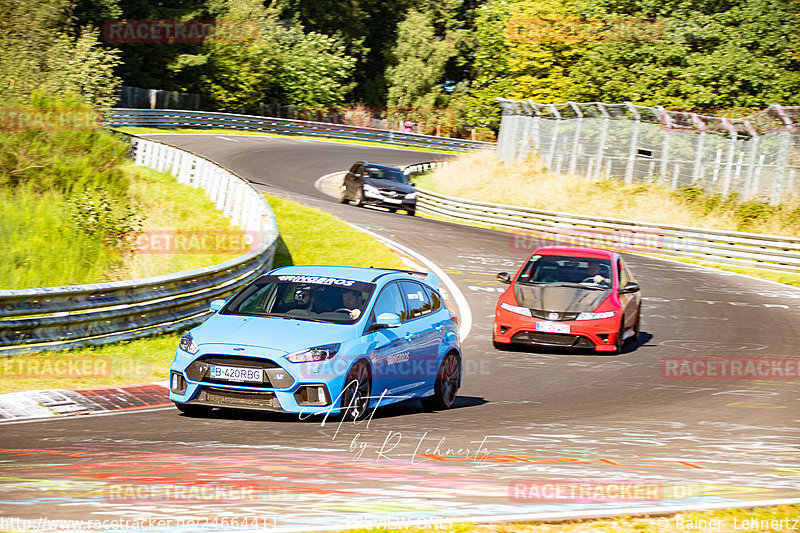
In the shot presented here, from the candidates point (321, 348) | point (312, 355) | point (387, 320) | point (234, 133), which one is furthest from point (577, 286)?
point (234, 133)

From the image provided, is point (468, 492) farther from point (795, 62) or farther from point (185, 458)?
point (795, 62)

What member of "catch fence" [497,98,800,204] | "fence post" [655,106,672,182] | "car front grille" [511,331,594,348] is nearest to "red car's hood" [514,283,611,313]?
"car front grille" [511,331,594,348]

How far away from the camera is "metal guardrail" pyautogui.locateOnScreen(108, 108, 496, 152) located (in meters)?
56.7

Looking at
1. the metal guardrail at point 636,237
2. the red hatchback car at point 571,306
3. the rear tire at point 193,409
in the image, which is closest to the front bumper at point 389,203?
the metal guardrail at point 636,237

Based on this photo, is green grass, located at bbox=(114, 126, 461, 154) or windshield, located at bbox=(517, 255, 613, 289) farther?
green grass, located at bbox=(114, 126, 461, 154)

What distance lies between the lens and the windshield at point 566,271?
1636 cm

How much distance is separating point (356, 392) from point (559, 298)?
703 cm

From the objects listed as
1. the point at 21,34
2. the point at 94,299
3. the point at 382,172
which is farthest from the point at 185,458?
the point at 21,34

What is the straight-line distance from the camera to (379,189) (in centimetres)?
3525

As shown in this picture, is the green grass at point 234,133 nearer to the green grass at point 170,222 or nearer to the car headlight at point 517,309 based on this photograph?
the green grass at point 170,222

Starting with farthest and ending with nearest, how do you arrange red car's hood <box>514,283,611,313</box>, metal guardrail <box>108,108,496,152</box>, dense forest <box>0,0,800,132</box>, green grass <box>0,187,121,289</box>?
metal guardrail <box>108,108,496,152</box>, dense forest <box>0,0,800,132</box>, green grass <box>0,187,121,289</box>, red car's hood <box>514,283,611,313</box>

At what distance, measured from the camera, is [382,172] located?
36.0 meters

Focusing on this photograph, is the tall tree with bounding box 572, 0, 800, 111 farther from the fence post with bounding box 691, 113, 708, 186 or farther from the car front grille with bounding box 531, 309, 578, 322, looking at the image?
the car front grille with bounding box 531, 309, 578, 322

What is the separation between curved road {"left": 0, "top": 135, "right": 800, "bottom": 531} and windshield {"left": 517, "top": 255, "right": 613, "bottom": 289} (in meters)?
1.28
